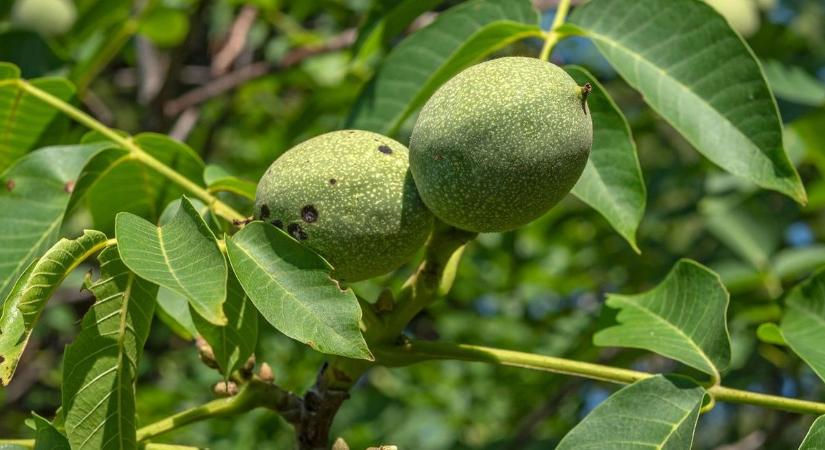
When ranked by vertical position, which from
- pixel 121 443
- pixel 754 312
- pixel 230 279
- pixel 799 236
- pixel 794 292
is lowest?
pixel 799 236

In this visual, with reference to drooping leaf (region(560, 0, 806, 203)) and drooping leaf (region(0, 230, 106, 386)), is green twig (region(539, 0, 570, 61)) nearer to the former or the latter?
drooping leaf (region(560, 0, 806, 203))

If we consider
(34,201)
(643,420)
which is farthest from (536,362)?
(34,201)

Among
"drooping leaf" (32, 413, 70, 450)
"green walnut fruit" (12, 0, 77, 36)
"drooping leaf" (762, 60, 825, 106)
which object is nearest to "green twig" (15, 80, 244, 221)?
"drooping leaf" (32, 413, 70, 450)

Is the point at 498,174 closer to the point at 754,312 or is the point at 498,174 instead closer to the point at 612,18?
the point at 612,18

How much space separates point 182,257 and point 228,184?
1.41ft

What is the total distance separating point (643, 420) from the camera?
1.40 meters

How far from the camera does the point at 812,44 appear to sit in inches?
142

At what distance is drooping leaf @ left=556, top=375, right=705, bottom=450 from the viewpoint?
137 centimetres

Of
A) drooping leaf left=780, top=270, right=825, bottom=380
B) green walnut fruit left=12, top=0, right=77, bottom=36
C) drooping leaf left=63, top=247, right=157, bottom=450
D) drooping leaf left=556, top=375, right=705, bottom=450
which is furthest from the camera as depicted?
green walnut fruit left=12, top=0, right=77, bottom=36

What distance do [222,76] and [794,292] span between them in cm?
246

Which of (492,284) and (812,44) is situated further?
(492,284)

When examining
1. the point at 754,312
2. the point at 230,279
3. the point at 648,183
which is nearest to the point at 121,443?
the point at 230,279

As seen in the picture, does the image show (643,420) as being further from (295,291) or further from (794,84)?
(794,84)

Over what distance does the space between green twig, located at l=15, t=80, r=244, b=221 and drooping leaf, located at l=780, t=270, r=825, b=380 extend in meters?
0.97
